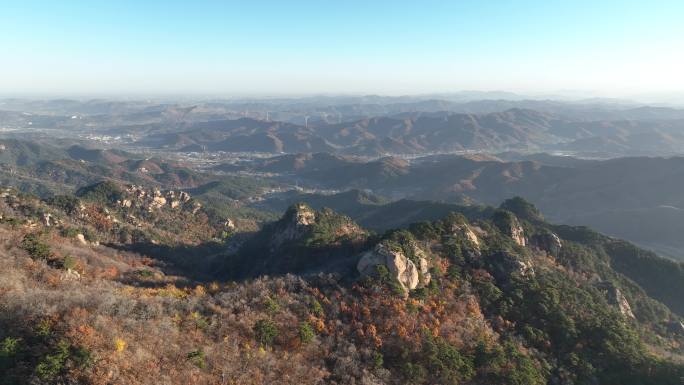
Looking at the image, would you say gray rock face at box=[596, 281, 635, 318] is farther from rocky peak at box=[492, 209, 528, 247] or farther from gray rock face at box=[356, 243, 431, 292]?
gray rock face at box=[356, 243, 431, 292]

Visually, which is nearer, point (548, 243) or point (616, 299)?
point (616, 299)

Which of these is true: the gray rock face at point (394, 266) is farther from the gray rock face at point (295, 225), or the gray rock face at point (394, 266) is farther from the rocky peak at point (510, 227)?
the rocky peak at point (510, 227)

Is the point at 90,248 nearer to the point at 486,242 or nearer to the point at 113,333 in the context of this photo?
the point at 113,333

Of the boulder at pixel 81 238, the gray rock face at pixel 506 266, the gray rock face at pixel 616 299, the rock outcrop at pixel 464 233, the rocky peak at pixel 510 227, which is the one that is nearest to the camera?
the gray rock face at pixel 506 266

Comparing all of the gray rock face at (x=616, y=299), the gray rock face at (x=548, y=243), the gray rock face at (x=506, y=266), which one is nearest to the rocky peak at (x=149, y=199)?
the gray rock face at (x=506, y=266)

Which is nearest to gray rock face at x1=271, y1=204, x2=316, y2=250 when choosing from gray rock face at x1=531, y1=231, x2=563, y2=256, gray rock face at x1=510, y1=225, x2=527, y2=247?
A: gray rock face at x1=510, y1=225, x2=527, y2=247

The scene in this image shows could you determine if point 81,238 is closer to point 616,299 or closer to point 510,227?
point 510,227

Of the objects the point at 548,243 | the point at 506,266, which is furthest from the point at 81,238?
the point at 548,243

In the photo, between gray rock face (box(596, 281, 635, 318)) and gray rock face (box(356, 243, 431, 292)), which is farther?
gray rock face (box(596, 281, 635, 318))
